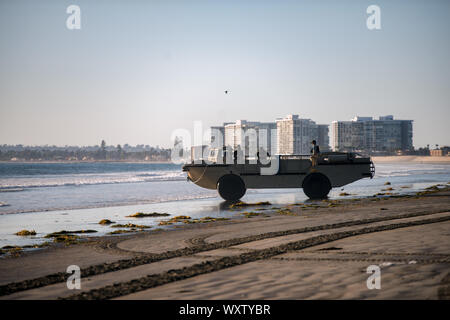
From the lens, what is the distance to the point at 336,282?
6148 mm

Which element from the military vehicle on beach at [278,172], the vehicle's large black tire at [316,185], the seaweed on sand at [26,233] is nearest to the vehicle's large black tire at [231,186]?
the military vehicle on beach at [278,172]

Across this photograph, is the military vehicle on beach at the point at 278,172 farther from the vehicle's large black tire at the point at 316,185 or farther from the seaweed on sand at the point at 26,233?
the seaweed on sand at the point at 26,233

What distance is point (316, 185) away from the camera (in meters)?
20.8

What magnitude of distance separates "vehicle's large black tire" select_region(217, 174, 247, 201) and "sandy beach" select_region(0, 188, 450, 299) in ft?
24.7

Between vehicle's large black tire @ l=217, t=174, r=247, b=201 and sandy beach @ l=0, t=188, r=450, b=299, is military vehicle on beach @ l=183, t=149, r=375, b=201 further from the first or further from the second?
sandy beach @ l=0, t=188, r=450, b=299

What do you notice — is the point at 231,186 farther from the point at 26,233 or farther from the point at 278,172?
the point at 26,233

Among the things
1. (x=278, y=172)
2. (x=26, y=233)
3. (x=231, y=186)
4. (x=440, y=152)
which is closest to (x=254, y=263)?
(x=26, y=233)

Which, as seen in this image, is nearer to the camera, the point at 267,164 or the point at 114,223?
the point at 114,223

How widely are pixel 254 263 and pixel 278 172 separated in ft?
41.3

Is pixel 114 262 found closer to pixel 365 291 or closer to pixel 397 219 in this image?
pixel 365 291

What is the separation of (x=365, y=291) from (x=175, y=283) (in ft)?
8.39

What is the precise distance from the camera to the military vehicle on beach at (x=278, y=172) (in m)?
20.1
